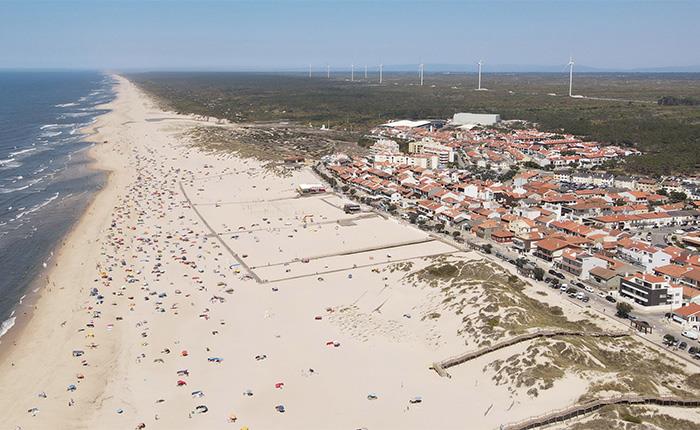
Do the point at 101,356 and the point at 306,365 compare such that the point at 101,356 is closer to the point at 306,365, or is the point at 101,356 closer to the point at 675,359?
the point at 306,365

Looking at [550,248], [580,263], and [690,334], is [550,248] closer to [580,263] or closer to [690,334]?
[580,263]

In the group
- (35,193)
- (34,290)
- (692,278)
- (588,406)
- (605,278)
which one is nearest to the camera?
(588,406)

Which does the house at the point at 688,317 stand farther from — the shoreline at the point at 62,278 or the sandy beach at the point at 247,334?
the shoreline at the point at 62,278

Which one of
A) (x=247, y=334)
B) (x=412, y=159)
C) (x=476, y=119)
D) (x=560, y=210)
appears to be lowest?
(x=247, y=334)

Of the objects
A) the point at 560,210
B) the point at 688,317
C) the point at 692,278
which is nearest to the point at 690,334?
the point at 688,317

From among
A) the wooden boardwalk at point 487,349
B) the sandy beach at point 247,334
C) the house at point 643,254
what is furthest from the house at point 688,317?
the wooden boardwalk at point 487,349

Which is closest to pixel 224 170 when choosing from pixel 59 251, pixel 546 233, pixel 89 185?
pixel 89 185
